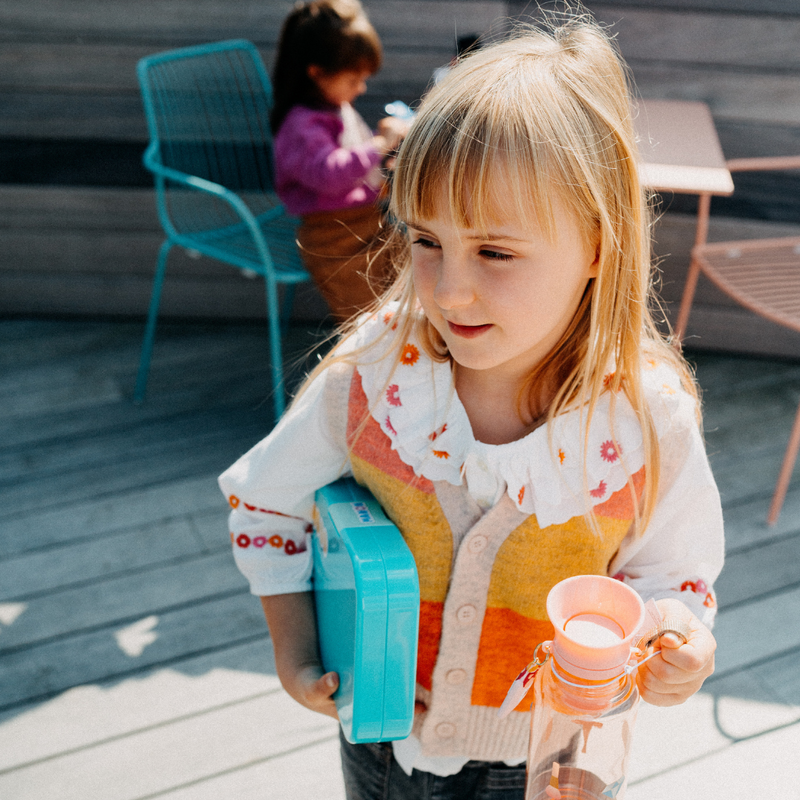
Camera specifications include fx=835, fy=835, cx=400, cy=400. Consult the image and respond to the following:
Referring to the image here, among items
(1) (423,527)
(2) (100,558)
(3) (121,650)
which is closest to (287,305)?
(2) (100,558)

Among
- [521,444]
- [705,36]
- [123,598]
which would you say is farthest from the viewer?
[705,36]

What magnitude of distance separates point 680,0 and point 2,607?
2.36 metres

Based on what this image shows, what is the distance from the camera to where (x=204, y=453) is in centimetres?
224

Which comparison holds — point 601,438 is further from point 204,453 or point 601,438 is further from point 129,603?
point 204,453

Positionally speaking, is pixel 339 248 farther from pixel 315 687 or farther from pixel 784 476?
pixel 315 687

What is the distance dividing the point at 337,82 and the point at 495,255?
5.52ft

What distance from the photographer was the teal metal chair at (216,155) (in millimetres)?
2262

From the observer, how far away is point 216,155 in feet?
8.51

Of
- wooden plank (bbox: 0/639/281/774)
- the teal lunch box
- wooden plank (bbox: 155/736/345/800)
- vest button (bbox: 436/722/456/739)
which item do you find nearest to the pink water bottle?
the teal lunch box

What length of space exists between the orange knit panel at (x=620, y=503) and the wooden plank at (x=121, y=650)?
1126 mm

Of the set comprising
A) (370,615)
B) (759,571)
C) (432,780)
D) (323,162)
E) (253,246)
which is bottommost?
(759,571)

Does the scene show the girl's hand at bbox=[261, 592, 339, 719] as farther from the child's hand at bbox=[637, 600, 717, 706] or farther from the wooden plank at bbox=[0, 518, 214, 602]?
the wooden plank at bbox=[0, 518, 214, 602]

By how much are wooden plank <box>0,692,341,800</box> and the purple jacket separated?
3.96 feet

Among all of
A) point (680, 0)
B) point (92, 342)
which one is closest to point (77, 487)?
point (92, 342)
